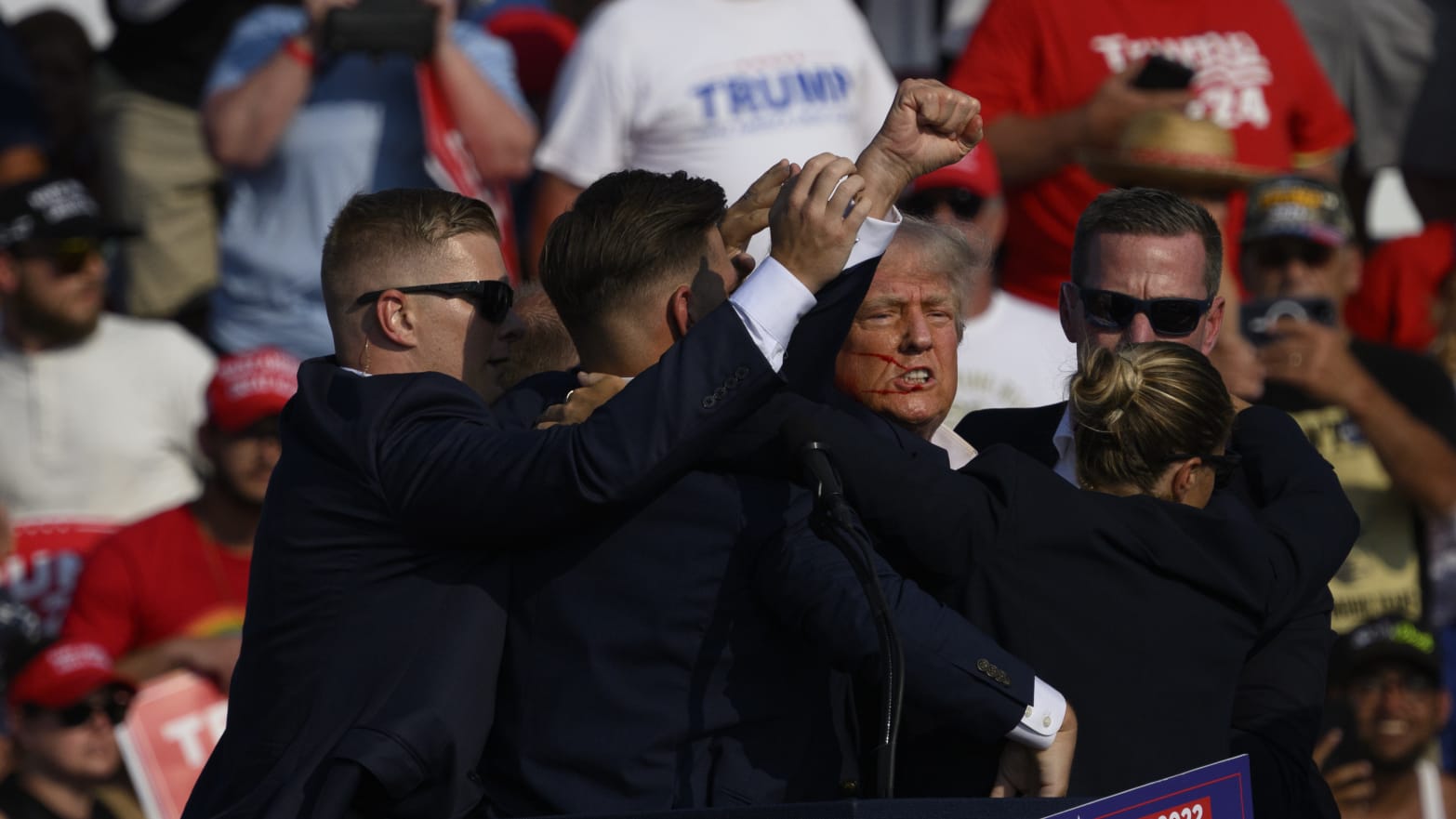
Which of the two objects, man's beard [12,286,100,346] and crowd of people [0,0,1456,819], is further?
man's beard [12,286,100,346]

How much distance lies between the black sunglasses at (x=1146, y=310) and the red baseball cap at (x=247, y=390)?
10.2ft

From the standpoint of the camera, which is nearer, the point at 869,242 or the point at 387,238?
the point at 869,242

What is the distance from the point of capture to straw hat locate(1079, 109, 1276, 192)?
250 inches

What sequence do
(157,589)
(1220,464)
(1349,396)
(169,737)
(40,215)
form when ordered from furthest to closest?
(40,215)
(1349,396)
(157,589)
(169,737)
(1220,464)

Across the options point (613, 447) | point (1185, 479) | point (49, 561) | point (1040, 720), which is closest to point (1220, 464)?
point (1185, 479)

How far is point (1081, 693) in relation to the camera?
3.24 meters

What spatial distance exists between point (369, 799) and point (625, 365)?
Result: 729mm

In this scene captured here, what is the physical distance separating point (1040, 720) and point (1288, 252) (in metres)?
4.12

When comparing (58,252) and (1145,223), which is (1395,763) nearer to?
(1145,223)

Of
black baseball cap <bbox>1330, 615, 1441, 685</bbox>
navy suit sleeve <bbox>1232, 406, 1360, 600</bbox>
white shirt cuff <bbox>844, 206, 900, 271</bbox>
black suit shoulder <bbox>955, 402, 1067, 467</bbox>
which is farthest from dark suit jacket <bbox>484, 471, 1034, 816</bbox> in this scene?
black baseball cap <bbox>1330, 615, 1441, 685</bbox>

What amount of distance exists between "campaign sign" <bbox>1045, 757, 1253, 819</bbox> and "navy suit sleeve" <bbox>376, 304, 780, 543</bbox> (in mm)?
757

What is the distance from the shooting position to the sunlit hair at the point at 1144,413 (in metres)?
3.34

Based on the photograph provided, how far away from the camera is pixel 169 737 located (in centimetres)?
602

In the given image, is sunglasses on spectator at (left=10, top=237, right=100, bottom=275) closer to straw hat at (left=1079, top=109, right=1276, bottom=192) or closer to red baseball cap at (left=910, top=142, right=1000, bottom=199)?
red baseball cap at (left=910, top=142, right=1000, bottom=199)
